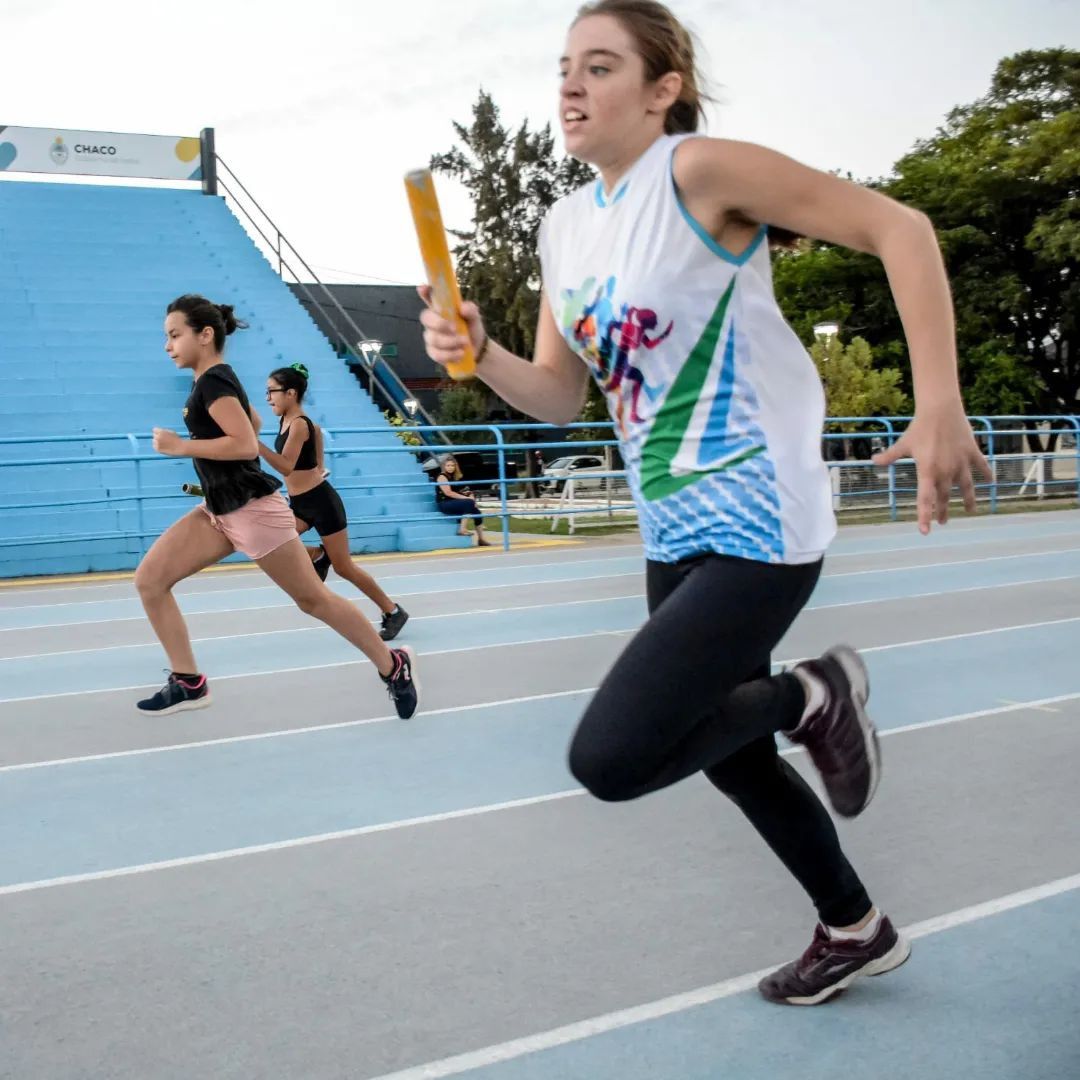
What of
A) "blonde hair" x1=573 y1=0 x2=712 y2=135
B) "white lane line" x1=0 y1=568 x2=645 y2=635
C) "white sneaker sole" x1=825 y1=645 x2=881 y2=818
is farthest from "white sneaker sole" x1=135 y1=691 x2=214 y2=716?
"blonde hair" x1=573 y1=0 x2=712 y2=135

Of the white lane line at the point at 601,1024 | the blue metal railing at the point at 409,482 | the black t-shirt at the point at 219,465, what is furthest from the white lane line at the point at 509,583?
the white lane line at the point at 601,1024

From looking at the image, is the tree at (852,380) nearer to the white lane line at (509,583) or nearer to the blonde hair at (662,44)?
the white lane line at (509,583)

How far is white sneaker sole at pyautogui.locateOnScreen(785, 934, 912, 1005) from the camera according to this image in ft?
9.13

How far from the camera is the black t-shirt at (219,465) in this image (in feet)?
19.3

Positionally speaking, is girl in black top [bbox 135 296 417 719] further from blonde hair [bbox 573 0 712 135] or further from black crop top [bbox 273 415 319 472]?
blonde hair [bbox 573 0 712 135]

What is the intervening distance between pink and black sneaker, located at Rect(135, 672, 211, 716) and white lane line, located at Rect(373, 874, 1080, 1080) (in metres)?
3.81

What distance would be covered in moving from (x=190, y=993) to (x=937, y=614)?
22.7ft

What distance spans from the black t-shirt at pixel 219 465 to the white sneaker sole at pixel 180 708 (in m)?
0.90

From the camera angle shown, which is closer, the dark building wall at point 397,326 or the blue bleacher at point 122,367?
the blue bleacher at point 122,367

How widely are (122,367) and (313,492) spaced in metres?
12.0

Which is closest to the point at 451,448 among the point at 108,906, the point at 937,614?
the point at 937,614

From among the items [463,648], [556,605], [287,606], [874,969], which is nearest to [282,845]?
[874,969]

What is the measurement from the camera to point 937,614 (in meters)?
8.98

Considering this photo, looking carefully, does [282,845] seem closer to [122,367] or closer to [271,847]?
Result: [271,847]
